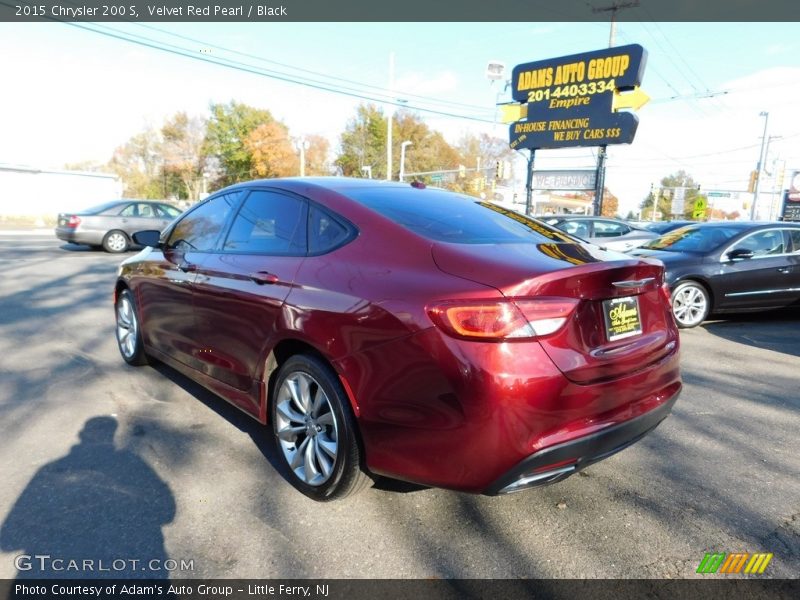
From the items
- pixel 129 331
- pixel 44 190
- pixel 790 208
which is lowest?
pixel 129 331

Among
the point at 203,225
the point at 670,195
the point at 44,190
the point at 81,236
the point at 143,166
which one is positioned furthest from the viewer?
the point at 670,195

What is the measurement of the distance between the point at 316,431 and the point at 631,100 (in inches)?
702

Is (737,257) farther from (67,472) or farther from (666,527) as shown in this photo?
(67,472)

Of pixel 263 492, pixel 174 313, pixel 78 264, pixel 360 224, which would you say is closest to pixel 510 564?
pixel 263 492

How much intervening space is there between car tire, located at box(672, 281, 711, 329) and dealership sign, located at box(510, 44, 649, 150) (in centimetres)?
1146

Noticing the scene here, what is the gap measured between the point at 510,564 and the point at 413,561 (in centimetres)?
42

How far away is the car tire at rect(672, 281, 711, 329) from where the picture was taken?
7188mm

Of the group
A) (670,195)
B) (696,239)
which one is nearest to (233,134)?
(696,239)

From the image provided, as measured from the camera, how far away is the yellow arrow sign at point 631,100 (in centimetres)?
1694

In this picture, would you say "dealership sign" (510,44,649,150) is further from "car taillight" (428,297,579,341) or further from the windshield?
"car taillight" (428,297,579,341)

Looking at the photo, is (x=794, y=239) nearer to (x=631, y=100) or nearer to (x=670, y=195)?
(x=631, y=100)

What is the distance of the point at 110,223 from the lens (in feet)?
47.4

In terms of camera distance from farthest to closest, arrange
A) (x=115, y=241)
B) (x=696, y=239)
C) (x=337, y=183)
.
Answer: (x=115, y=241) < (x=696, y=239) < (x=337, y=183)
